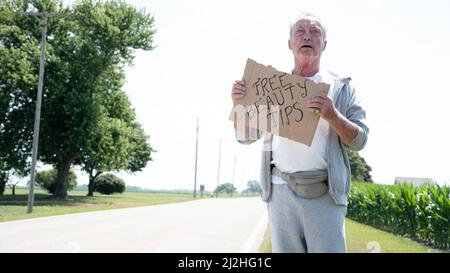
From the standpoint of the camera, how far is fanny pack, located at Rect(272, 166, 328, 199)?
8.88 feet

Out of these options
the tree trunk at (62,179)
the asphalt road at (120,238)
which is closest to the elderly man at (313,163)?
the asphalt road at (120,238)

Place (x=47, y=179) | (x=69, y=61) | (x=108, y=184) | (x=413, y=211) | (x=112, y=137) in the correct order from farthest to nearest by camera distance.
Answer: (x=108, y=184)
(x=47, y=179)
(x=112, y=137)
(x=69, y=61)
(x=413, y=211)

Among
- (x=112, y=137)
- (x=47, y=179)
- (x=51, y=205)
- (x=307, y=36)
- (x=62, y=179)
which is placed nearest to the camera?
(x=307, y=36)

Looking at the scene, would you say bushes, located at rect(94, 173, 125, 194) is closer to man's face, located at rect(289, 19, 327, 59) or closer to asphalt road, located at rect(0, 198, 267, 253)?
asphalt road, located at rect(0, 198, 267, 253)

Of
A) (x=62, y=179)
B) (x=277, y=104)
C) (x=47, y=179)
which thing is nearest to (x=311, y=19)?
(x=277, y=104)

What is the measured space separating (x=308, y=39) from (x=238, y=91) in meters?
0.45

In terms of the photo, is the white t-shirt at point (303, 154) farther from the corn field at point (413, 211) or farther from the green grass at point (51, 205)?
the green grass at point (51, 205)

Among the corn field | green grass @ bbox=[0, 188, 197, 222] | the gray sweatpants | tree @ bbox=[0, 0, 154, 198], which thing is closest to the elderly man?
the gray sweatpants

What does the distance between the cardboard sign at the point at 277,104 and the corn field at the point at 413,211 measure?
39.0 ft

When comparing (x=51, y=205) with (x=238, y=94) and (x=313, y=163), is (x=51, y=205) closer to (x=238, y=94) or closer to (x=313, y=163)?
(x=238, y=94)

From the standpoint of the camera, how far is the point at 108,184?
2426 inches

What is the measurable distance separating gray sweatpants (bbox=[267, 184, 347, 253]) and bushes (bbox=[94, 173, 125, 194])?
2375 inches
